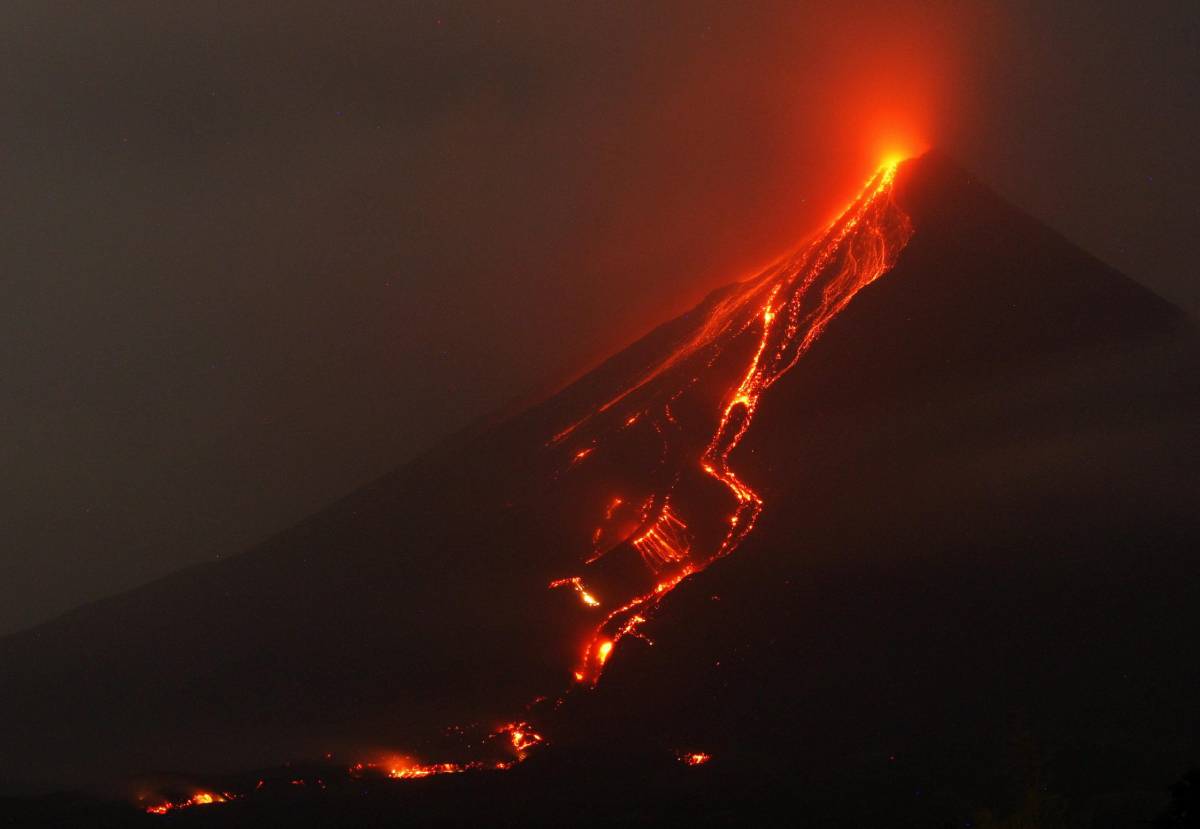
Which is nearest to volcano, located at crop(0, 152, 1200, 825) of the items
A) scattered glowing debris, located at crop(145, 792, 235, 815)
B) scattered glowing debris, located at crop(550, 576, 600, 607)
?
scattered glowing debris, located at crop(550, 576, 600, 607)

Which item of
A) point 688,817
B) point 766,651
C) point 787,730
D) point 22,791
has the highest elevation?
point 22,791

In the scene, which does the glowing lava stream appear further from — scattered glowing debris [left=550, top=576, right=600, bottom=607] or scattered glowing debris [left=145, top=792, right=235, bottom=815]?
scattered glowing debris [left=145, top=792, right=235, bottom=815]

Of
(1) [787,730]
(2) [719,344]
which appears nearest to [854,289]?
(2) [719,344]

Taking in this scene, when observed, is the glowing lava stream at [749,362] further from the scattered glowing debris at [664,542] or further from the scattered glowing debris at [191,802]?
the scattered glowing debris at [191,802]

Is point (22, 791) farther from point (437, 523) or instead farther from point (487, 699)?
point (437, 523)

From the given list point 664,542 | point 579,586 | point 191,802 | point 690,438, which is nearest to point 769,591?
point 664,542

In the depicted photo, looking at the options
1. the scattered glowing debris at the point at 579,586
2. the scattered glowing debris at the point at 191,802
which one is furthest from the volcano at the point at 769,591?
the scattered glowing debris at the point at 191,802
